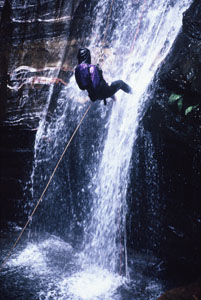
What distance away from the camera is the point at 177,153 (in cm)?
488

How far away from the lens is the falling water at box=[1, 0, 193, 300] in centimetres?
521

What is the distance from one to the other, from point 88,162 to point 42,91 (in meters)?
3.12

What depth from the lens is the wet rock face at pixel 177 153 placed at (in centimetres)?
450

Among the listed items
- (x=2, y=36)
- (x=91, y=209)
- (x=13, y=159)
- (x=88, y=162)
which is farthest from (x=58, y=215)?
(x=2, y=36)

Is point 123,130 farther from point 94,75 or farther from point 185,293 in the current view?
point 185,293

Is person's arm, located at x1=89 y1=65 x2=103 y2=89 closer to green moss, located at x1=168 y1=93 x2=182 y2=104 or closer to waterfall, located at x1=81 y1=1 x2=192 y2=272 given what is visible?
waterfall, located at x1=81 y1=1 x2=192 y2=272

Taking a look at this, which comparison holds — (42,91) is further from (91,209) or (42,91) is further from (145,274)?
(145,274)

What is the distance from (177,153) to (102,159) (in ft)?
6.42

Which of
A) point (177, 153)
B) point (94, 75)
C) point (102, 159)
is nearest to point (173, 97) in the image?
point (177, 153)

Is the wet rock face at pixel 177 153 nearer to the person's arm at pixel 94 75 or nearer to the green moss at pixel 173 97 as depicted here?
the green moss at pixel 173 97

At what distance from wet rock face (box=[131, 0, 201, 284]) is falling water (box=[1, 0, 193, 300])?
41cm

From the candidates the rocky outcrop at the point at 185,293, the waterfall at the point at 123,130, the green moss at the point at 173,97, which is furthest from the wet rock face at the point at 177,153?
the rocky outcrop at the point at 185,293

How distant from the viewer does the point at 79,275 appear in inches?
198

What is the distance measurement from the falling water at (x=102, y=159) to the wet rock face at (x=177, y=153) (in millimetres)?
409
